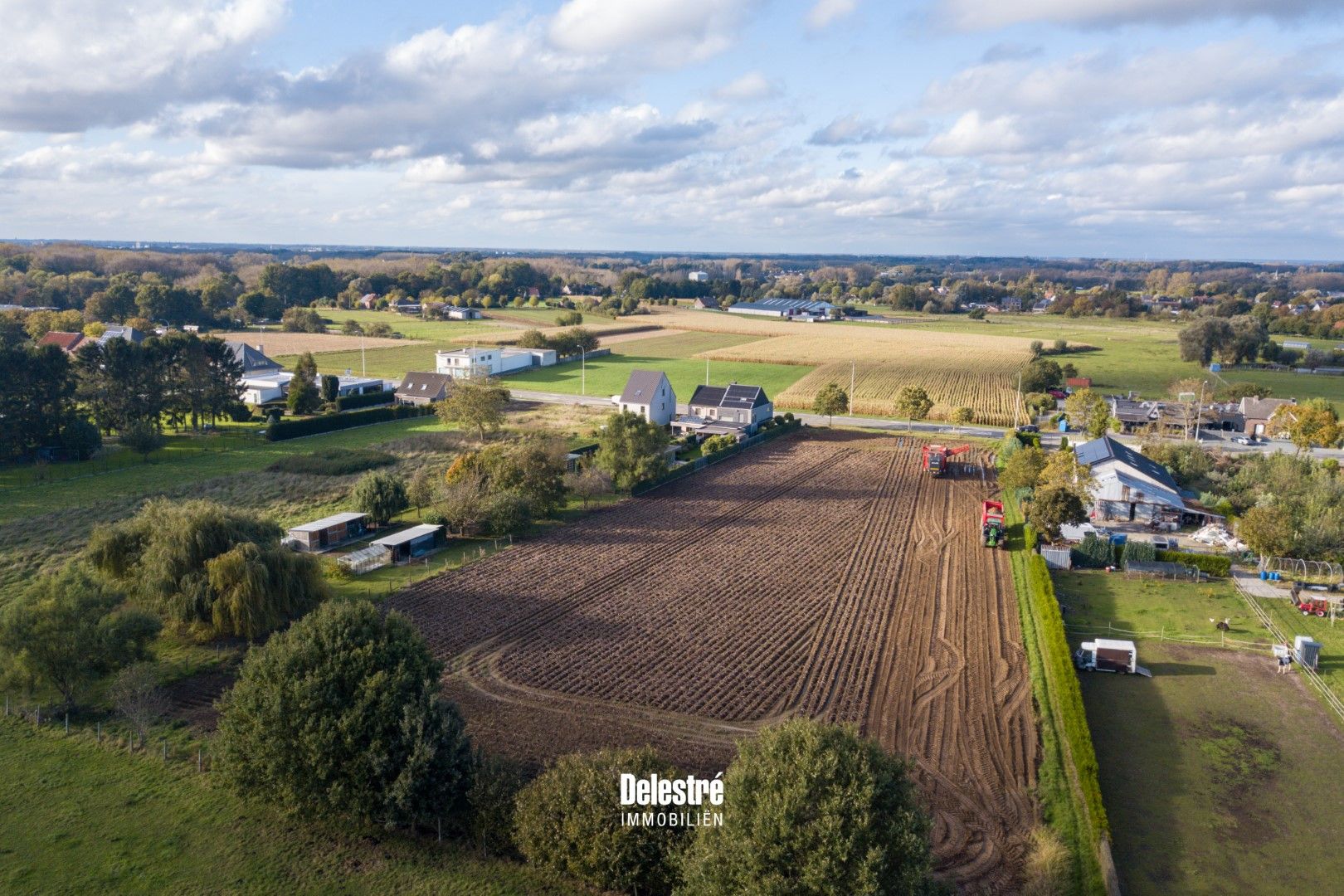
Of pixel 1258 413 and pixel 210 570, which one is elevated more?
pixel 1258 413

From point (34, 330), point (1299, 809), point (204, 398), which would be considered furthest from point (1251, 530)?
point (34, 330)

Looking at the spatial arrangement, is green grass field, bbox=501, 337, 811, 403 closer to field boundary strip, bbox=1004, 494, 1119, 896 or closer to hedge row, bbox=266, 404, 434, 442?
hedge row, bbox=266, 404, 434, 442

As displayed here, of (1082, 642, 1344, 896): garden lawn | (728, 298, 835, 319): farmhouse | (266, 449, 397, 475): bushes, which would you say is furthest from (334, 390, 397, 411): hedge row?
(728, 298, 835, 319): farmhouse

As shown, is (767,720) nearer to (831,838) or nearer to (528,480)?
(831,838)

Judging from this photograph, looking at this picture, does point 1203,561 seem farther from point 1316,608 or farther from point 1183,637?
point 1183,637

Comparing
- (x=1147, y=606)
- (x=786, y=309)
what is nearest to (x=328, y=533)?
(x=1147, y=606)
